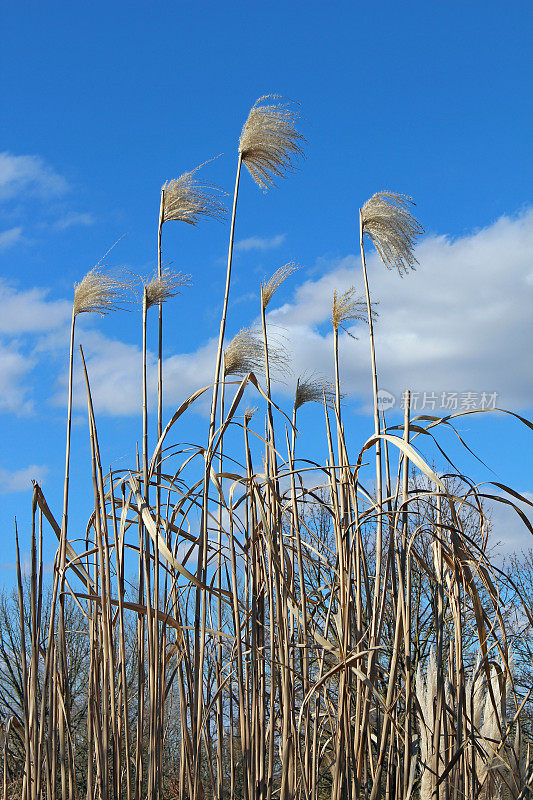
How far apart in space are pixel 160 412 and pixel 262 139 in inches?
33.3

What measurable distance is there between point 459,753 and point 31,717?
3.18 ft

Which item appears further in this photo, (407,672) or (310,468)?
(310,468)

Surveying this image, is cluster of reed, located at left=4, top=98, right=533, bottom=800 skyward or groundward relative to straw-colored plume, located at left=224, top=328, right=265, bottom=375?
groundward

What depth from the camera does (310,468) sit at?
1.60 meters

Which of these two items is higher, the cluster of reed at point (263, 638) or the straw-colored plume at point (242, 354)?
the straw-colored plume at point (242, 354)

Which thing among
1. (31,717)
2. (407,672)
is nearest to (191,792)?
(31,717)

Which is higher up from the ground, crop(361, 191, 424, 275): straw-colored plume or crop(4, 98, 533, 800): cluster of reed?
crop(361, 191, 424, 275): straw-colored plume

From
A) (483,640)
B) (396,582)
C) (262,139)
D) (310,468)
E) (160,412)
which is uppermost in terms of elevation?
(262,139)

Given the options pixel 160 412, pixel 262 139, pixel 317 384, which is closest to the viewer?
pixel 160 412

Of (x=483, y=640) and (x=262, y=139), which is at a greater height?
(x=262, y=139)

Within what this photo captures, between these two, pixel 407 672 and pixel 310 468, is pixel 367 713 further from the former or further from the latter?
pixel 310 468

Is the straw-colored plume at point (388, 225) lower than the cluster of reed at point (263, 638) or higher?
higher

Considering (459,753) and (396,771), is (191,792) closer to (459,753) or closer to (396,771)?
(396,771)

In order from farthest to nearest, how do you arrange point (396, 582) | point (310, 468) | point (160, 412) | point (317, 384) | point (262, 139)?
point (317, 384), point (262, 139), point (160, 412), point (396, 582), point (310, 468)
